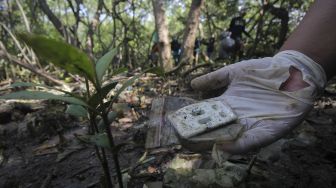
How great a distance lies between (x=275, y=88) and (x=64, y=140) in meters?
1.67

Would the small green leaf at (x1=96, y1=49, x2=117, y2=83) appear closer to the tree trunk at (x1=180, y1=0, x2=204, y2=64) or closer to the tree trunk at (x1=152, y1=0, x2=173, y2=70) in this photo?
the tree trunk at (x1=152, y1=0, x2=173, y2=70)

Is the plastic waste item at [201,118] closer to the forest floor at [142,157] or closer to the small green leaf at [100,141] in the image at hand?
the forest floor at [142,157]

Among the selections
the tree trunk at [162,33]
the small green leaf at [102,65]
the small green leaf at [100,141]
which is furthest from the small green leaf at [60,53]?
the tree trunk at [162,33]

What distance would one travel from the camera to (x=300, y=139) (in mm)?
2141

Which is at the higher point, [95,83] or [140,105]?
[95,83]

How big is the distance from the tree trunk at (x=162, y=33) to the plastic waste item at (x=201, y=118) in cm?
396

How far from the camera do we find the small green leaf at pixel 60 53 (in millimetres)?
822

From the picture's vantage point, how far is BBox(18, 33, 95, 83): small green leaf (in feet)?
2.70

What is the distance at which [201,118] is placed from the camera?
1507 mm

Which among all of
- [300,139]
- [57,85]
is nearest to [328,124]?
[300,139]

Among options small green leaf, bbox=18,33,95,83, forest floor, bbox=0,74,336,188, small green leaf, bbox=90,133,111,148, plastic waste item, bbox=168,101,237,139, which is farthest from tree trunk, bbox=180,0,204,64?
small green leaf, bbox=18,33,95,83

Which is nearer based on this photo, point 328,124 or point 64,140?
point 328,124

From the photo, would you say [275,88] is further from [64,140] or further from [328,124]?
[64,140]

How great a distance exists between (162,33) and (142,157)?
4.03 metres
